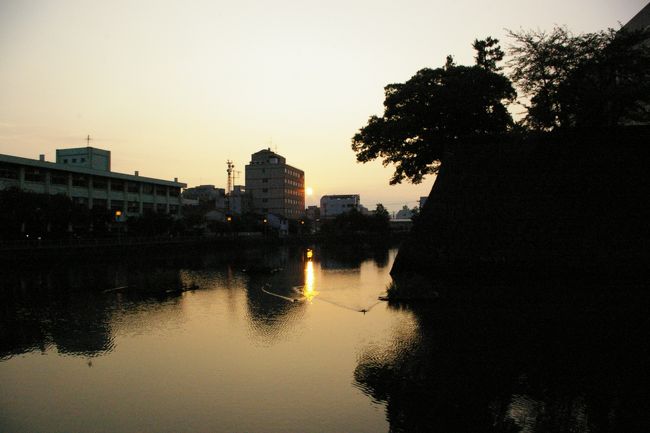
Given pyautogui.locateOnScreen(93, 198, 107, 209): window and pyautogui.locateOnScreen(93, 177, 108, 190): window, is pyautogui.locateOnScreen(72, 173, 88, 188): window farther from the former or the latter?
pyautogui.locateOnScreen(93, 198, 107, 209): window

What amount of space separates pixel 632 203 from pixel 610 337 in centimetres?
1378

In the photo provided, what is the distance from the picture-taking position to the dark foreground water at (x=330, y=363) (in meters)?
9.77

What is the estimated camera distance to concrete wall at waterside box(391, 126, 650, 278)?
1001 inches

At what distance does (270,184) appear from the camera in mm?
141750

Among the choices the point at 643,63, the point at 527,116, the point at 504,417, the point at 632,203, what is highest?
the point at 643,63

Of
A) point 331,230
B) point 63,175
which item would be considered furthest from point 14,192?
point 331,230

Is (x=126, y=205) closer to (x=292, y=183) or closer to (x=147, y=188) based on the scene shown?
(x=147, y=188)

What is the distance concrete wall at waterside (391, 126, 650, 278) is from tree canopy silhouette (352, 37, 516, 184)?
16.3ft

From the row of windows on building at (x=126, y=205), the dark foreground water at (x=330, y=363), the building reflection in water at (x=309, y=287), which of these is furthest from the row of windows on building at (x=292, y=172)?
the dark foreground water at (x=330, y=363)

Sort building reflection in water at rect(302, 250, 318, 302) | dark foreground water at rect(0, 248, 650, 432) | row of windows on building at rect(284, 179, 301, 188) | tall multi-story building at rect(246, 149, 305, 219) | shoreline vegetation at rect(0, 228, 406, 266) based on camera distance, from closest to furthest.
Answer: dark foreground water at rect(0, 248, 650, 432)
building reflection in water at rect(302, 250, 318, 302)
shoreline vegetation at rect(0, 228, 406, 266)
tall multi-story building at rect(246, 149, 305, 219)
row of windows on building at rect(284, 179, 301, 188)

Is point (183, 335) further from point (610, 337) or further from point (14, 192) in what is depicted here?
point (14, 192)

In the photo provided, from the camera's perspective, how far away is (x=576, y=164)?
92.1ft

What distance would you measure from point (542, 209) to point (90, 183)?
6325cm

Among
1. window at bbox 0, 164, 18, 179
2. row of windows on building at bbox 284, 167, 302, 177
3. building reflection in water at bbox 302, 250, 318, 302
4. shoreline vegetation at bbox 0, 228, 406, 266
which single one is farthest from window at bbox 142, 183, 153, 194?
row of windows on building at bbox 284, 167, 302, 177
